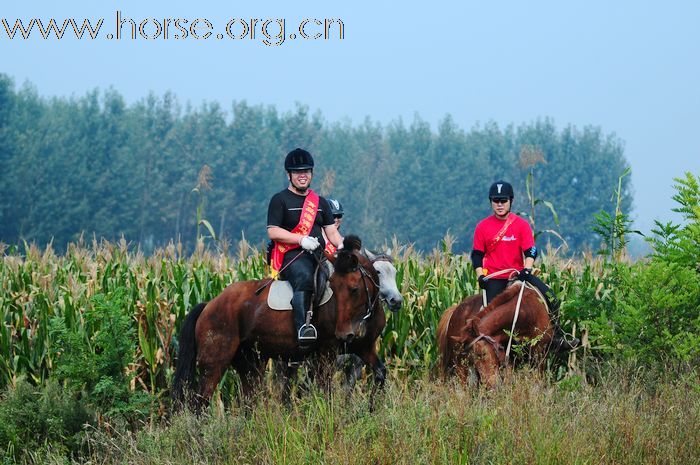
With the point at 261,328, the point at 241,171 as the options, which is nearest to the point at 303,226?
the point at 261,328

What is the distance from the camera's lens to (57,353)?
1295 centimetres

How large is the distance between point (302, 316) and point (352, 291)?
62 centimetres

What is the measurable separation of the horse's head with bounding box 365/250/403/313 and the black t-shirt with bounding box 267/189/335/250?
67cm

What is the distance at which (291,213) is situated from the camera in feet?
36.1

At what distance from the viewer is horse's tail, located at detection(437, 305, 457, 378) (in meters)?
11.5

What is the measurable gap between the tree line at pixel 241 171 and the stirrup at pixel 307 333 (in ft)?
197

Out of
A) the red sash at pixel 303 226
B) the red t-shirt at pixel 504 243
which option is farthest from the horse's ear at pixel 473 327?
the red sash at pixel 303 226

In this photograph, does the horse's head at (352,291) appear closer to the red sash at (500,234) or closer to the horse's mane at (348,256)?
the horse's mane at (348,256)

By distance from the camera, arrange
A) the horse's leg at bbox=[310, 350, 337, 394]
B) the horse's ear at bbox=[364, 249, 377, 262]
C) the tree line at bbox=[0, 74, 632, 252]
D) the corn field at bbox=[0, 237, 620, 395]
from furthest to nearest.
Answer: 1. the tree line at bbox=[0, 74, 632, 252]
2. the corn field at bbox=[0, 237, 620, 395]
3. the horse's ear at bbox=[364, 249, 377, 262]
4. the horse's leg at bbox=[310, 350, 337, 394]

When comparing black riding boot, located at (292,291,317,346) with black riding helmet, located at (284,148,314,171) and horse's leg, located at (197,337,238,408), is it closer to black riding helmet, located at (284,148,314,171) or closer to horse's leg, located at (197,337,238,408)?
horse's leg, located at (197,337,238,408)

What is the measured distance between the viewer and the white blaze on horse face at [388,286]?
33.2 ft

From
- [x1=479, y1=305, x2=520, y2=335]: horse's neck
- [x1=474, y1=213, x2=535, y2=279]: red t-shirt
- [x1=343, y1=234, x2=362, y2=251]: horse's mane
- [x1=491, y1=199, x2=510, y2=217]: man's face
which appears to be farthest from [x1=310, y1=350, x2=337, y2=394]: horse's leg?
[x1=491, y1=199, x2=510, y2=217]: man's face

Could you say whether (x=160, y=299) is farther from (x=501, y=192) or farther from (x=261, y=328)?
(x=501, y=192)

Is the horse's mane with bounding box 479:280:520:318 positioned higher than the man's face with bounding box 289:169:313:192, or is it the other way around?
the man's face with bounding box 289:169:313:192
